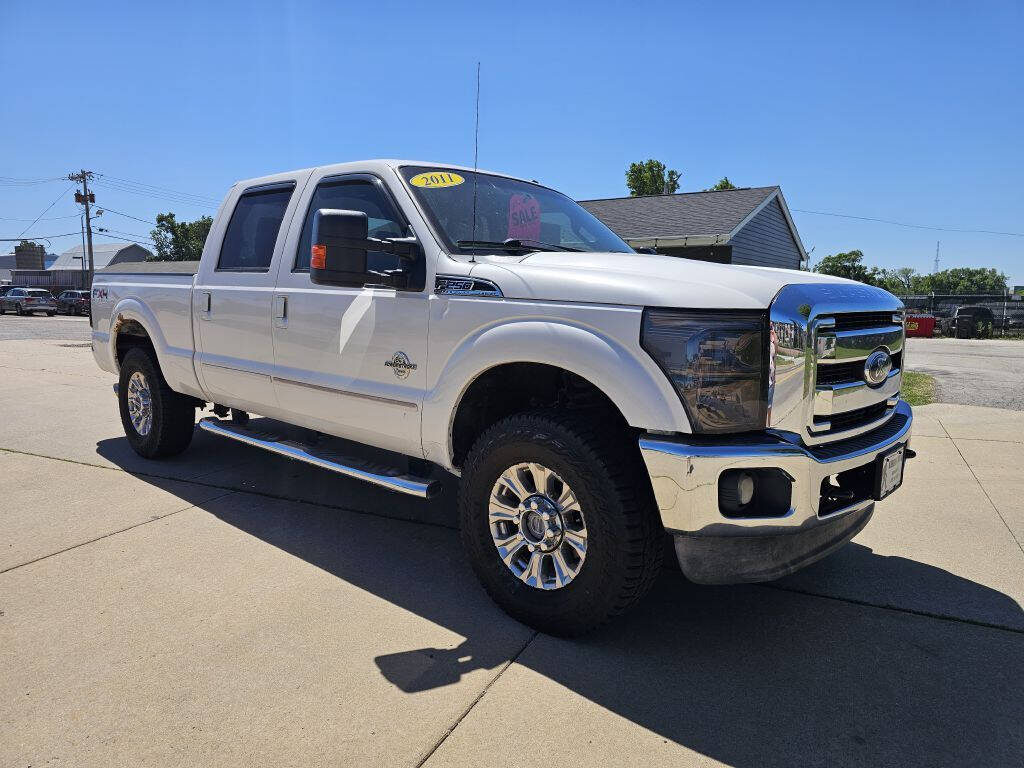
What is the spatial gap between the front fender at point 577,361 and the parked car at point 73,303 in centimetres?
4290

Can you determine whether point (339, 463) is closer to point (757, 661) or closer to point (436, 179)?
point (436, 179)

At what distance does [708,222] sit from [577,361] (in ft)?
61.4

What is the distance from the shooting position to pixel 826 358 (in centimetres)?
257

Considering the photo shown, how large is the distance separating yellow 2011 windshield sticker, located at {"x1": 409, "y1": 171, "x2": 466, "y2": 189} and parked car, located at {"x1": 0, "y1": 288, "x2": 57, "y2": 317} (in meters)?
40.4

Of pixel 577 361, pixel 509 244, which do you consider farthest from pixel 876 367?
pixel 509 244

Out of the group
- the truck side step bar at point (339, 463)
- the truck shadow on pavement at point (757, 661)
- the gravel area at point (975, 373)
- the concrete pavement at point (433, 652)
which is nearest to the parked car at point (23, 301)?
the concrete pavement at point (433, 652)

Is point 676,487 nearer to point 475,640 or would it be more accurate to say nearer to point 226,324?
point 475,640

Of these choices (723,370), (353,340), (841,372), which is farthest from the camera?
(353,340)

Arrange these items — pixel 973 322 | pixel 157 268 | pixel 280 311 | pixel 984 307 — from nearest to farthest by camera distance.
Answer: pixel 280 311
pixel 157 268
pixel 973 322
pixel 984 307

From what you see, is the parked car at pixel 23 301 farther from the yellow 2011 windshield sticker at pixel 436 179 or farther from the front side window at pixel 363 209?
the yellow 2011 windshield sticker at pixel 436 179

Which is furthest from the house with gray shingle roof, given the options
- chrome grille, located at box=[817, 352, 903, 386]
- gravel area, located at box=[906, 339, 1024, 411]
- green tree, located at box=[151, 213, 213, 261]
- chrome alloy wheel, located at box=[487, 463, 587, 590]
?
green tree, located at box=[151, 213, 213, 261]

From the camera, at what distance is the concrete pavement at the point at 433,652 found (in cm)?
222

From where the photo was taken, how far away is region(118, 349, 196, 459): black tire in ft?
17.2

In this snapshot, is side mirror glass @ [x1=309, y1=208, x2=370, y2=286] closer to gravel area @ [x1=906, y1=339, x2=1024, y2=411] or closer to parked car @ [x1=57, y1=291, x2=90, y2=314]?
gravel area @ [x1=906, y1=339, x2=1024, y2=411]
